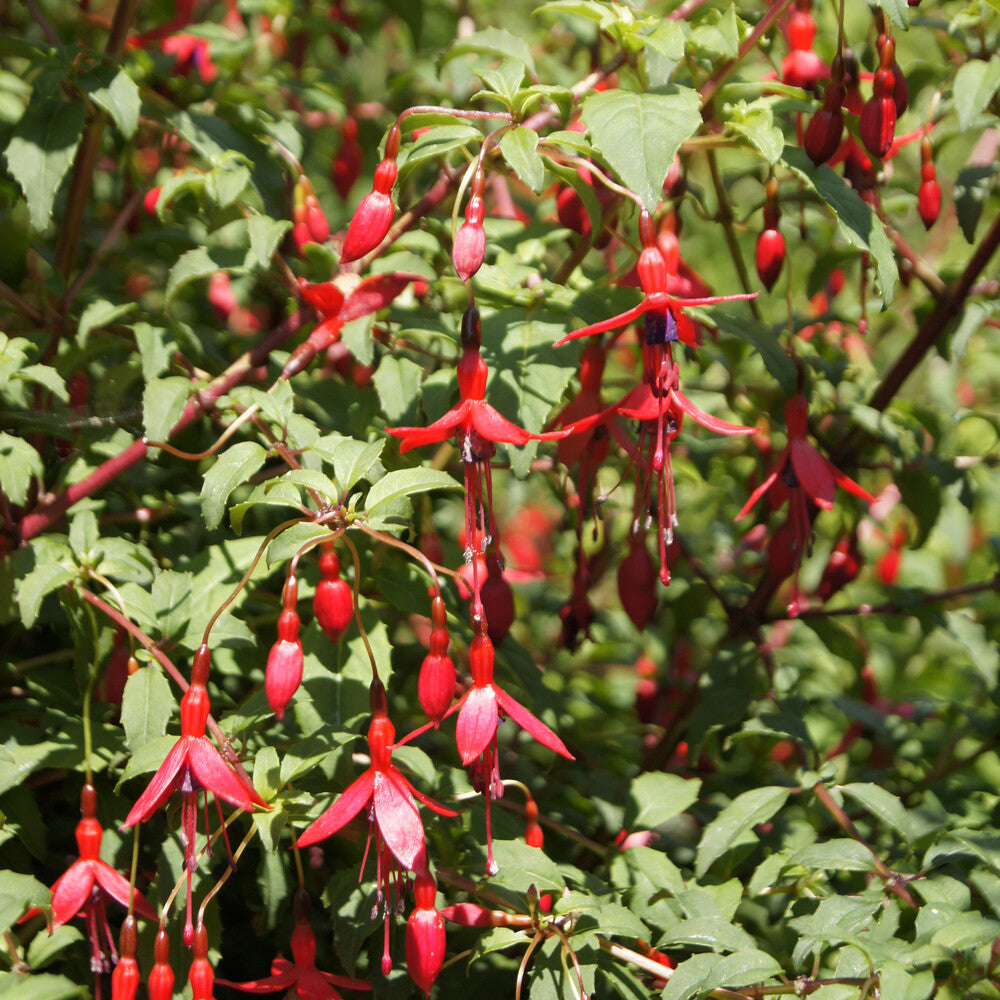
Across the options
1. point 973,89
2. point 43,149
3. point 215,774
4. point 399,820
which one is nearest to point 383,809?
point 399,820

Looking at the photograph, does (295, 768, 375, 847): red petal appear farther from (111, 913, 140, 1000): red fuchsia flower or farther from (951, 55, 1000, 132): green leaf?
(951, 55, 1000, 132): green leaf

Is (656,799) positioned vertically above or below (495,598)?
below

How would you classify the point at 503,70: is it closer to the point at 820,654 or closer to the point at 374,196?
the point at 374,196

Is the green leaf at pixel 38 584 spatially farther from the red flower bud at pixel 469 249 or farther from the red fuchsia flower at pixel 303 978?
the red flower bud at pixel 469 249

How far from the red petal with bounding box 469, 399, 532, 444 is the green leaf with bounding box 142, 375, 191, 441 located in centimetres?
31

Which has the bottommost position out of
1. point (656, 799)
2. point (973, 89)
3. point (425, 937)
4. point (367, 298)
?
point (656, 799)

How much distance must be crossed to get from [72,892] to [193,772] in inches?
7.0

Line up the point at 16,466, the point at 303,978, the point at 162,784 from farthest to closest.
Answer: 1. the point at 16,466
2. the point at 303,978
3. the point at 162,784

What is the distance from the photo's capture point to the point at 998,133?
1.38m

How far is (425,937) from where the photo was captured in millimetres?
772

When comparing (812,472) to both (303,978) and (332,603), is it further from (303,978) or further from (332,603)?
(303,978)

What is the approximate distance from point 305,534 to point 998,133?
1119mm

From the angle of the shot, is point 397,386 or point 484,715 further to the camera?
point 397,386

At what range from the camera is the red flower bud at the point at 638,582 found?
1.07 meters
